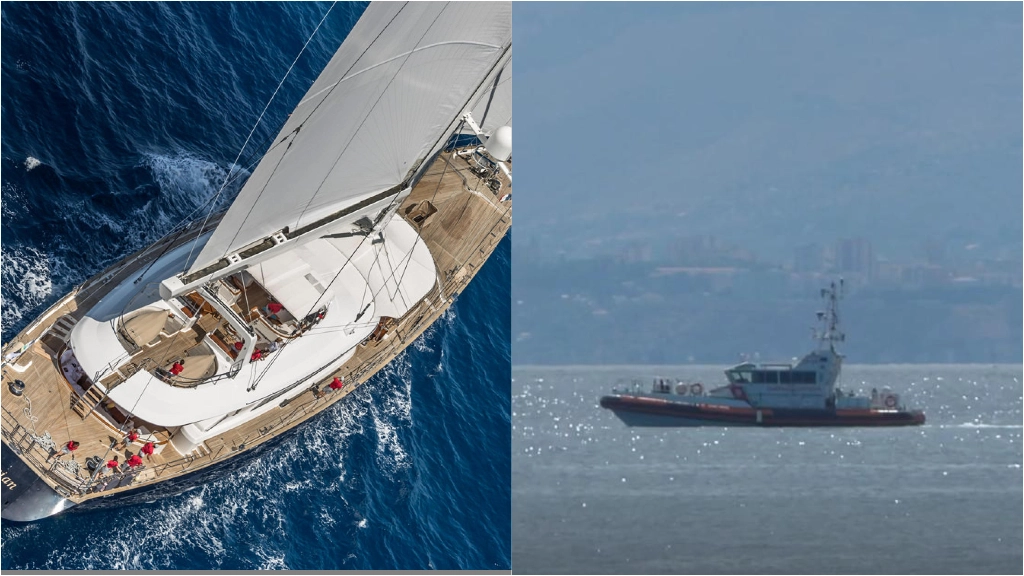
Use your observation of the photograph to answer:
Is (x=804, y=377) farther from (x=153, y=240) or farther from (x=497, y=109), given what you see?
(x=153, y=240)

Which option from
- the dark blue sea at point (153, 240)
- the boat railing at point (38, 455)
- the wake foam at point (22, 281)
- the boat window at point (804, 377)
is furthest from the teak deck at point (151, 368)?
the boat window at point (804, 377)

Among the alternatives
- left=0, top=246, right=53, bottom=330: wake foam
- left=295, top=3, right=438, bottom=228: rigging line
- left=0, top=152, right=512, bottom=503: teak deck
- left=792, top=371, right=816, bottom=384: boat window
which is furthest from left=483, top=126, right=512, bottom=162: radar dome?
left=0, top=246, right=53, bottom=330: wake foam

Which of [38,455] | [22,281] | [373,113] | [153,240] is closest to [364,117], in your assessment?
[373,113]

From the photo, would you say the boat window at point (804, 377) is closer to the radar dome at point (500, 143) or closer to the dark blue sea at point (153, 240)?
the dark blue sea at point (153, 240)

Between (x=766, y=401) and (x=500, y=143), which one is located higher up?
(x=500, y=143)

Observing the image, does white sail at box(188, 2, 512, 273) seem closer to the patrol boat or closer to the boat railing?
the boat railing

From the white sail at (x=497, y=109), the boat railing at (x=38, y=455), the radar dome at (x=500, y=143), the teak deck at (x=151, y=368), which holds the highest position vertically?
the white sail at (x=497, y=109)

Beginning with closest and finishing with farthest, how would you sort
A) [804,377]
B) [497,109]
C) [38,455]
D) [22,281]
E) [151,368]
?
[38,455], [151,368], [22,281], [497,109], [804,377]
